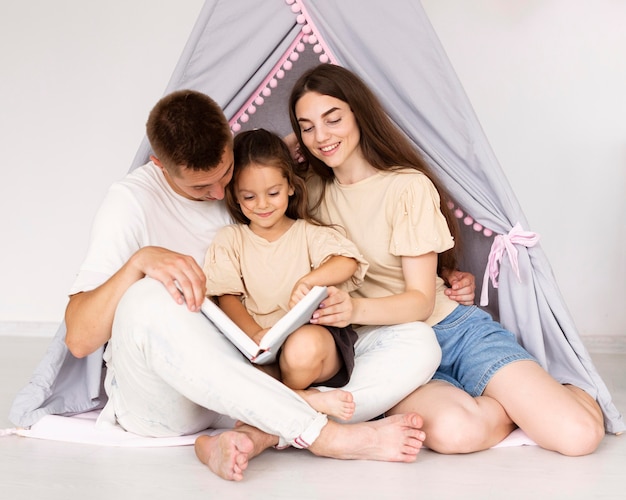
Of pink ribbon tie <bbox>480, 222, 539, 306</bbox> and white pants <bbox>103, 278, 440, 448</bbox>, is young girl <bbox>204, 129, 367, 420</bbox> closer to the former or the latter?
white pants <bbox>103, 278, 440, 448</bbox>

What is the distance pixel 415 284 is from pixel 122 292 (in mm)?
681

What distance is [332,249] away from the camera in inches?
80.5

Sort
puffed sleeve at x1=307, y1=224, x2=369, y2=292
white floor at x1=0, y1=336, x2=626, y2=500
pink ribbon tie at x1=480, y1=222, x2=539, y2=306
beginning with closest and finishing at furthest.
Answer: white floor at x1=0, y1=336, x2=626, y2=500, puffed sleeve at x1=307, y1=224, x2=369, y2=292, pink ribbon tie at x1=480, y1=222, x2=539, y2=306

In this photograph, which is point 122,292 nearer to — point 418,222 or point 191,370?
point 191,370

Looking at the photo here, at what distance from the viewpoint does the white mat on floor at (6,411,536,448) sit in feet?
6.54

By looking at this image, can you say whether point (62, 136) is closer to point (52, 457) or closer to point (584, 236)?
point (52, 457)

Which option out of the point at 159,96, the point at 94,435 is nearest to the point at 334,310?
the point at 94,435

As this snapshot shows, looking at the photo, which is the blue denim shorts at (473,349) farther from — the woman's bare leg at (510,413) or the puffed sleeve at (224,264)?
the puffed sleeve at (224,264)

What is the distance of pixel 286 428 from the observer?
5.84 feet

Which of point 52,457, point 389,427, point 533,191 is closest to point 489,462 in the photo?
point 389,427

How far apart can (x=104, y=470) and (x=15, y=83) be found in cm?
209

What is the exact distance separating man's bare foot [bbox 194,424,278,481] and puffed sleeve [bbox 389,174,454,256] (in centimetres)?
56

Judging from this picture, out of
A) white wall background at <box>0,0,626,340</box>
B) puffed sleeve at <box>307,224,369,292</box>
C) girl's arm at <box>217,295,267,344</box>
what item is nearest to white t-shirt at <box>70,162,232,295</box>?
girl's arm at <box>217,295,267,344</box>

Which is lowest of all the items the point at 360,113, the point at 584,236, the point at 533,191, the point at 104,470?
the point at 584,236
